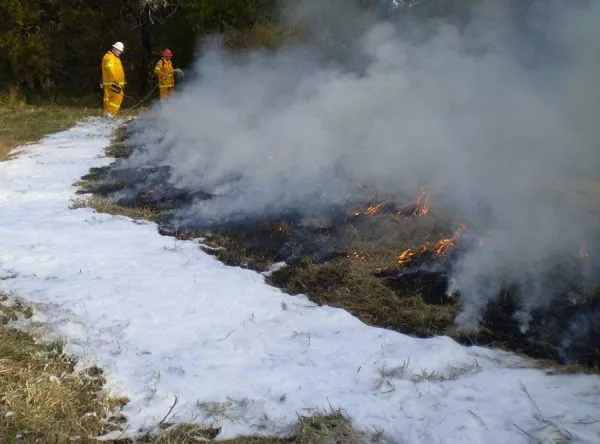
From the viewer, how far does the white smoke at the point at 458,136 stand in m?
4.91

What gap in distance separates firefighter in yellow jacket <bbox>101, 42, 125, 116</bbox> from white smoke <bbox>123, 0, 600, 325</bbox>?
4.81 m

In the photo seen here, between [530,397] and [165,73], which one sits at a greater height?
[165,73]

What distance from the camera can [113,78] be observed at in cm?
1242

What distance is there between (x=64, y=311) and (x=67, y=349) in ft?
1.92

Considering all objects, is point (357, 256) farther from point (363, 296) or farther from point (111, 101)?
point (111, 101)

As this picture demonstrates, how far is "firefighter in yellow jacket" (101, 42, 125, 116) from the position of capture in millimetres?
12242

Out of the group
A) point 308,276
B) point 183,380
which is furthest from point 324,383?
point 308,276

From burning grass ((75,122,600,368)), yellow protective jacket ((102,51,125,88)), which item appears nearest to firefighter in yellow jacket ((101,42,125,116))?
yellow protective jacket ((102,51,125,88))

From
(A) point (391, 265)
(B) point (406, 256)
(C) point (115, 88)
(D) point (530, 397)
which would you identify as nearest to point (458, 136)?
(B) point (406, 256)

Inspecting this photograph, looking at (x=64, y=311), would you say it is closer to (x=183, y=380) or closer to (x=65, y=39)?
(x=183, y=380)

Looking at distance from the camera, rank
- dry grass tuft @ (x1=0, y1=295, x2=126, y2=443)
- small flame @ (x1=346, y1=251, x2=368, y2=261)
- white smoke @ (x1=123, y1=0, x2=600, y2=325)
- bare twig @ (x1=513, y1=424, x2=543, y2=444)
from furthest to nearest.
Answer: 1. small flame @ (x1=346, y1=251, x2=368, y2=261)
2. white smoke @ (x1=123, y1=0, x2=600, y2=325)
3. dry grass tuft @ (x1=0, y1=295, x2=126, y2=443)
4. bare twig @ (x1=513, y1=424, x2=543, y2=444)

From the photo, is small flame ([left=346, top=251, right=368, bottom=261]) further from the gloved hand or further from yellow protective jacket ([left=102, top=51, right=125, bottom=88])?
the gloved hand

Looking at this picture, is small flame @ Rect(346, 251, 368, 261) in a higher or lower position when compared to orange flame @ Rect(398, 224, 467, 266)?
lower

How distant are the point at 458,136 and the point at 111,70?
8.86 meters
